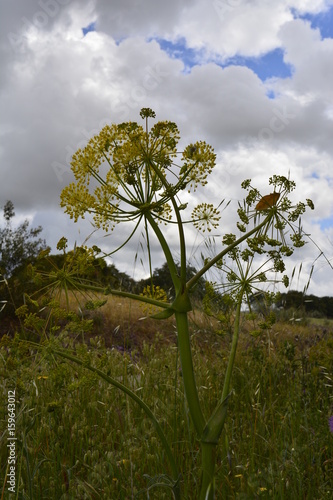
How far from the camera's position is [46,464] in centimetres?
283

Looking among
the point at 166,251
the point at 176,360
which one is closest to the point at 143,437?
the point at 176,360

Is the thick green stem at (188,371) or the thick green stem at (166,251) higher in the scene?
the thick green stem at (166,251)

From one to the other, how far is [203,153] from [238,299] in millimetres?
886

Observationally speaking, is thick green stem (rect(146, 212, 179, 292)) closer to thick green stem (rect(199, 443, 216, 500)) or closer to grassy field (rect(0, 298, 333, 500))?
grassy field (rect(0, 298, 333, 500))

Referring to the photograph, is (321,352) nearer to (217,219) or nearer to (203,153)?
(217,219)

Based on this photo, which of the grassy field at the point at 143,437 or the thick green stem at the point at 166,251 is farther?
the grassy field at the point at 143,437

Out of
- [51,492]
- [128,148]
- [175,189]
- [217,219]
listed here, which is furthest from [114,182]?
[51,492]

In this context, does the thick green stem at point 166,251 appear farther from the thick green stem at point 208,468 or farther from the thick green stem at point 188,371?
the thick green stem at point 208,468

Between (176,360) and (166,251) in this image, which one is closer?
(166,251)

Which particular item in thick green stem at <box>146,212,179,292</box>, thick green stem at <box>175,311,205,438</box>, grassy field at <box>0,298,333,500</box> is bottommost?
grassy field at <box>0,298,333,500</box>

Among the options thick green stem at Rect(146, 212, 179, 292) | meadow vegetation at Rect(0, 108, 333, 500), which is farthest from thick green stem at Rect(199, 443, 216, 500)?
thick green stem at Rect(146, 212, 179, 292)

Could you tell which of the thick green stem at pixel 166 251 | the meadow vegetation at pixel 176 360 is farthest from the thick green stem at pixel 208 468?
the thick green stem at pixel 166 251

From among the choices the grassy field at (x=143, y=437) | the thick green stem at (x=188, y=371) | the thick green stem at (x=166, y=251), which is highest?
the thick green stem at (x=166, y=251)

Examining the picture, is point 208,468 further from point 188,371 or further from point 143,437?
point 143,437
